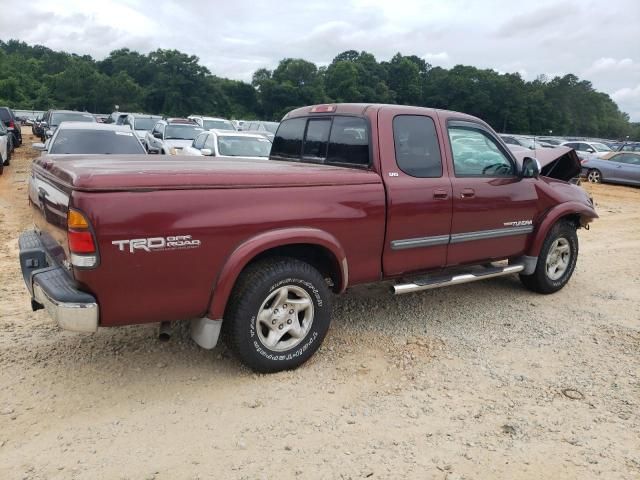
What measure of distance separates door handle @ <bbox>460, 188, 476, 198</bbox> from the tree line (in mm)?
65174

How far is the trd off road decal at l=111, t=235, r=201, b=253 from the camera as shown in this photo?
2.90m

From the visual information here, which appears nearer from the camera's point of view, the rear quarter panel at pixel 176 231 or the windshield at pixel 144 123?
the rear quarter panel at pixel 176 231

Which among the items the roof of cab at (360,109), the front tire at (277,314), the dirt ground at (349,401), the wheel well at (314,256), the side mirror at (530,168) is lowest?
the dirt ground at (349,401)

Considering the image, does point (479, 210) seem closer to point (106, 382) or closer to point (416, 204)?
point (416, 204)

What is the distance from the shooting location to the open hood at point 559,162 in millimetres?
5785

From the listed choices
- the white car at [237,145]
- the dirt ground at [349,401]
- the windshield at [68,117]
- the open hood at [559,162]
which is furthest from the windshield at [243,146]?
the windshield at [68,117]

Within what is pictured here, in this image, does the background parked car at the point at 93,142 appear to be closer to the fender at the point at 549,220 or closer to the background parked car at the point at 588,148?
the fender at the point at 549,220

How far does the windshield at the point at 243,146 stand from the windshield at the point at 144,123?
11.9 m

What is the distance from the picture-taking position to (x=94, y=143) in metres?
9.04

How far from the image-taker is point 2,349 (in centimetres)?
391

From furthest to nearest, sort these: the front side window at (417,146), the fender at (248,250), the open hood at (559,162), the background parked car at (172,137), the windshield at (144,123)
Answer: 1. the windshield at (144,123)
2. the background parked car at (172,137)
3. the open hood at (559,162)
4. the front side window at (417,146)
5. the fender at (248,250)

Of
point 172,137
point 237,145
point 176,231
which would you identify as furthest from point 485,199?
point 172,137

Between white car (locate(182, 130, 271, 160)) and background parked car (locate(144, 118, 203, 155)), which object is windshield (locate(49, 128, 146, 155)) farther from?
background parked car (locate(144, 118, 203, 155))

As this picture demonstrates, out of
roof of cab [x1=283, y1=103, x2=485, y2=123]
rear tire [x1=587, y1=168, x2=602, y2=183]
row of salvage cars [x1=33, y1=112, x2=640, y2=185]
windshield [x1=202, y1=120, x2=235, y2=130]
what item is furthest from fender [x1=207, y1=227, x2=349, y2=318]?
rear tire [x1=587, y1=168, x2=602, y2=183]
